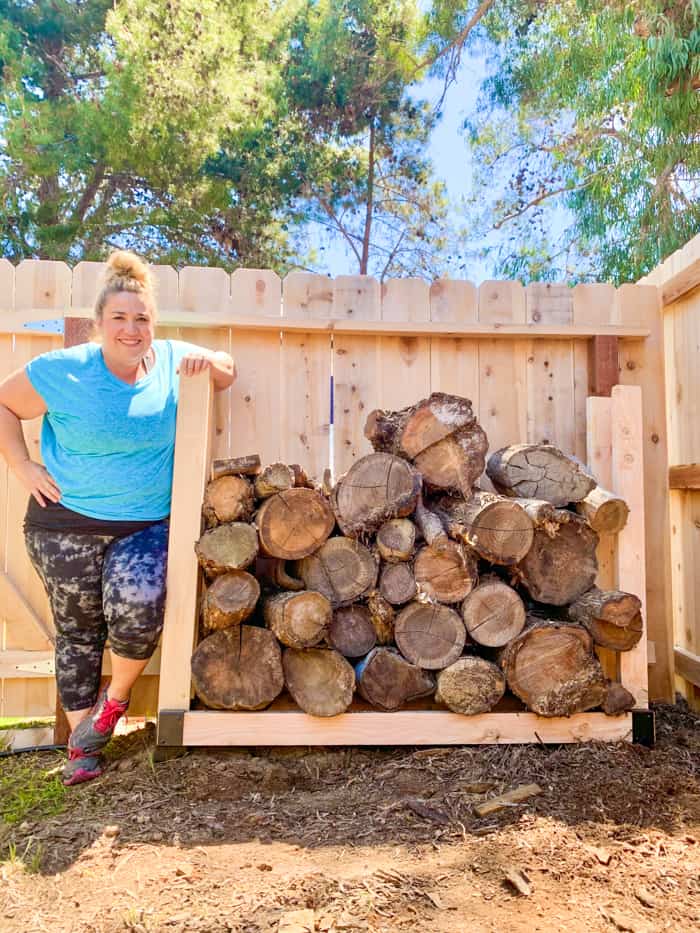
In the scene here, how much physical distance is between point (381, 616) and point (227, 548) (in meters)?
0.57

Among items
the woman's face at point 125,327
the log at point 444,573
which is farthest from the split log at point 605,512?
the woman's face at point 125,327

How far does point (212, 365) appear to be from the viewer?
2678 mm

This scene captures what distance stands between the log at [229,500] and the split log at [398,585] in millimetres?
523

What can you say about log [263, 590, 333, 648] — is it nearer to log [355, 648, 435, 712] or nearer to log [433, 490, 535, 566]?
log [355, 648, 435, 712]

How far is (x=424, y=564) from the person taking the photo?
2420mm

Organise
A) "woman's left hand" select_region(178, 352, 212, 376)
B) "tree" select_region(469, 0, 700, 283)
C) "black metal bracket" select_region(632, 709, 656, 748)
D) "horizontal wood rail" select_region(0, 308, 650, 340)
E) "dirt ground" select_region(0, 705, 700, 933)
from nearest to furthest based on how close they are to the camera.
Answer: "dirt ground" select_region(0, 705, 700, 933) → "black metal bracket" select_region(632, 709, 656, 748) → "woman's left hand" select_region(178, 352, 212, 376) → "horizontal wood rail" select_region(0, 308, 650, 340) → "tree" select_region(469, 0, 700, 283)

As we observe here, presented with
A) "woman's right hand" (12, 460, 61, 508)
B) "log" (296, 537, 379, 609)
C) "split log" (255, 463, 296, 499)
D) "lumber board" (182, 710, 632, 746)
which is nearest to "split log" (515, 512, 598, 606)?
"lumber board" (182, 710, 632, 746)

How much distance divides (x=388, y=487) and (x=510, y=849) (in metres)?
1.15

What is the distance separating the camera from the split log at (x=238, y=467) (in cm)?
249

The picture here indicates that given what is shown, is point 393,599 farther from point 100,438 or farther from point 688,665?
point 688,665

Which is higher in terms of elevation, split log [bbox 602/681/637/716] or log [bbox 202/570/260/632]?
log [bbox 202/570/260/632]

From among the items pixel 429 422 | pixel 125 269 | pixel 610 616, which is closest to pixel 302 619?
pixel 429 422

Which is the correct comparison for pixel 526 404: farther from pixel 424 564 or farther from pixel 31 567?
pixel 31 567

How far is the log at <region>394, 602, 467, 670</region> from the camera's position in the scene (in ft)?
7.95
